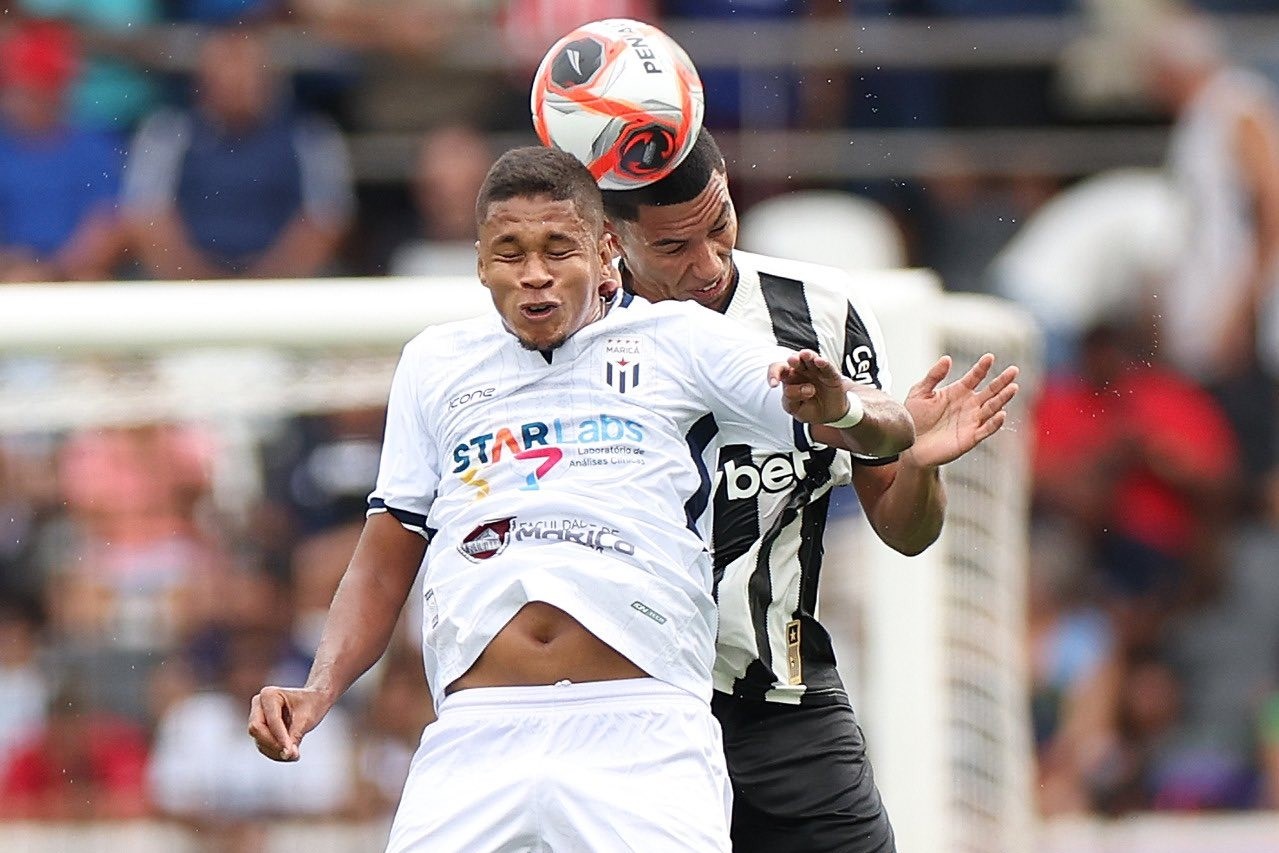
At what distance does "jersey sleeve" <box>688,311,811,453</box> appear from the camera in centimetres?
391

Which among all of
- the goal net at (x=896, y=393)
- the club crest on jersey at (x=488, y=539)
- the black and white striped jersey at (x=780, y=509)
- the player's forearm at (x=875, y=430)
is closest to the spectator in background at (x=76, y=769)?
the goal net at (x=896, y=393)

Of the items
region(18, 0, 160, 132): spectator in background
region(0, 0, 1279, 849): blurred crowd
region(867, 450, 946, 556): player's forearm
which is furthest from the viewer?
region(18, 0, 160, 132): spectator in background

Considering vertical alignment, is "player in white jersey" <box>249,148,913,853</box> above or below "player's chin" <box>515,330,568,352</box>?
below

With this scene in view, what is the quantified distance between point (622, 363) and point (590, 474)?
219 mm

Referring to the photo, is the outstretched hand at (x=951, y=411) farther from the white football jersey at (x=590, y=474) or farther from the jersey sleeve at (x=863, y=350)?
the jersey sleeve at (x=863, y=350)

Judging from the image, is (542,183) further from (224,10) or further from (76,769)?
(224,10)

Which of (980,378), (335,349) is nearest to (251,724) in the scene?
(980,378)

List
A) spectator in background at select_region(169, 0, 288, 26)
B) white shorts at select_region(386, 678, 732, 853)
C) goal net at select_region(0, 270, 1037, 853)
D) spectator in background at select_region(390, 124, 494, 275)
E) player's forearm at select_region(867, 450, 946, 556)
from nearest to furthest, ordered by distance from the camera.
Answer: white shorts at select_region(386, 678, 732, 853)
player's forearm at select_region(867, 450, 946, 556)
goal net at select_region(0, 270, 1037, 853)
spectator in background at select_region(390, 124, 494, 275)
spectator in background at select_region(169, 0, 288, 26)

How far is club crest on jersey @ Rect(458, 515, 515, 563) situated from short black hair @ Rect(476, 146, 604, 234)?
1.72 ft

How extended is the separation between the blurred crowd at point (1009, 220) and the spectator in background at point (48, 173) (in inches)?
0.5

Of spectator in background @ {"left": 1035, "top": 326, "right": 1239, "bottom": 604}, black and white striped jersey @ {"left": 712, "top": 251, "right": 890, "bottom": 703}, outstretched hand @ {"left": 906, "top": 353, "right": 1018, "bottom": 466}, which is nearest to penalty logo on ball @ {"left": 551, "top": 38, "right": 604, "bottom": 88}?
black and white striped jersey @ {"left": 712, "top": 251, "right": 890, "bottom": 703}

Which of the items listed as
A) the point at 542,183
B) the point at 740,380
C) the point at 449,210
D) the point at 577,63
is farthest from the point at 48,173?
the point at 740,380

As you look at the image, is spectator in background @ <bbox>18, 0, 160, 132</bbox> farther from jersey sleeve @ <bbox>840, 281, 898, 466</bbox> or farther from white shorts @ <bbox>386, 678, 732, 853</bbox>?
white shorts @ <bbox>386, 678, 732, 853</bbox>

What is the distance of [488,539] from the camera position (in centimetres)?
393
